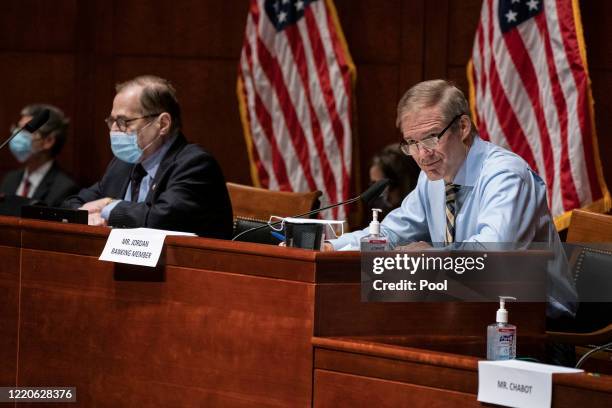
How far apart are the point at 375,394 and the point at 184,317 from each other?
26.5 inches

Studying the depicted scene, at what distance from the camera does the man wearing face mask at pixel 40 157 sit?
20.6 feet

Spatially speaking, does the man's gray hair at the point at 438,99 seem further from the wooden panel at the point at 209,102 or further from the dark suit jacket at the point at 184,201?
the wooden panel at the point at 209,102

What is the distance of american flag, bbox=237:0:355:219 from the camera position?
640 centimetres

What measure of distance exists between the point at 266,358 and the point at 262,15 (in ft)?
13.0

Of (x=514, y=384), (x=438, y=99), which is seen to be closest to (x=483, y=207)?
(x=438, y=99)

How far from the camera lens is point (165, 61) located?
7066 millimetres

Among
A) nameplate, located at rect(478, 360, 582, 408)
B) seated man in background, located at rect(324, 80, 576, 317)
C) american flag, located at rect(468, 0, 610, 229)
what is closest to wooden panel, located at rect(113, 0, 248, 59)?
american flag, located at rect(468, 0, 610, 229)

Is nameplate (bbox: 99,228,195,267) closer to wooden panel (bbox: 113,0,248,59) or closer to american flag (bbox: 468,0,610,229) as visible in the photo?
american flag (bbox: 468,0,610,229)

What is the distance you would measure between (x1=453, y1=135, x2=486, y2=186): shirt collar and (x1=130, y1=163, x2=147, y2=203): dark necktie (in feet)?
5.00

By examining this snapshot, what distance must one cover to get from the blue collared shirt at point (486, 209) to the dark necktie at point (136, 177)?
1.20 m

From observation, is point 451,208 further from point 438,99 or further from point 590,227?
point 590,227

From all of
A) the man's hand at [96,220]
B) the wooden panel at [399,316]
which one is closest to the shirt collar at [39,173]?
the man's hand at [96,220]

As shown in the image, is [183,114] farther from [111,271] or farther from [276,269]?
[276,269]

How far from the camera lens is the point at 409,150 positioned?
3.68 m
